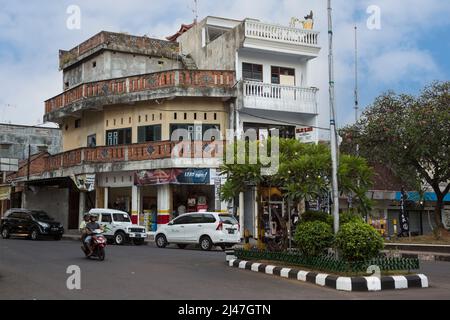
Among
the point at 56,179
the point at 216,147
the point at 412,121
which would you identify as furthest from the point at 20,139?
the point at 412,121

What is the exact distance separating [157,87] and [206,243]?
10.1 m

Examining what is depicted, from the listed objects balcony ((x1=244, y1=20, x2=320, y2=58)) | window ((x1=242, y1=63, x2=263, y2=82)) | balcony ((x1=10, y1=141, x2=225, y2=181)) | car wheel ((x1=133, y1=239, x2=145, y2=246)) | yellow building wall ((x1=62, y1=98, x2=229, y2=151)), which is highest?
balcony ((x1=244, y1=20, x2=320, y2=58))

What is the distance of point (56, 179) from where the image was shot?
3353 centimetres

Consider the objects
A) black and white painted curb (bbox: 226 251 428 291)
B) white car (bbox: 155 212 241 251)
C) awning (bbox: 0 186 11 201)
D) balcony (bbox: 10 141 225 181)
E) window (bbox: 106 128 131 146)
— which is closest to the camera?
black and white painted curb (bbox: 226 251 428 291)

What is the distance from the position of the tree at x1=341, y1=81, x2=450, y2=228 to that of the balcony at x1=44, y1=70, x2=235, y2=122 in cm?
730

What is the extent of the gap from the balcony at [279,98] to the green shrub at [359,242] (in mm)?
17003

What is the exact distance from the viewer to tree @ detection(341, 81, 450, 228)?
22.3 meters

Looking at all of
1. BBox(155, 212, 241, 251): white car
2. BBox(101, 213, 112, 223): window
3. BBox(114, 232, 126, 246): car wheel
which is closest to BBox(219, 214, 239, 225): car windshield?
BBox(155, 212, 241, 251): white car

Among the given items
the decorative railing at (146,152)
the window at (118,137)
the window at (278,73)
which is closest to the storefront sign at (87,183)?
the decorative railing at (146,152)

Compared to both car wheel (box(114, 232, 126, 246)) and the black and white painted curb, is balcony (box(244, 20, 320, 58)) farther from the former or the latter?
the black and white painted curb

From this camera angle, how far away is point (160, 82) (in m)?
28.8

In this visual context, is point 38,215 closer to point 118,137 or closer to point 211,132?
point 118,137

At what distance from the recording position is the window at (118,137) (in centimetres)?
3050
